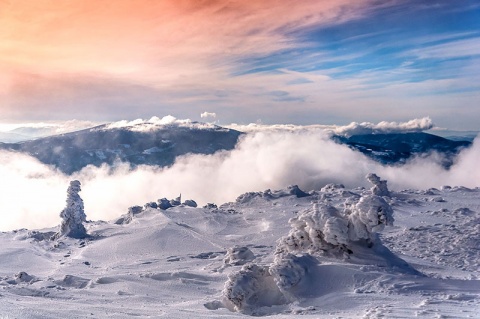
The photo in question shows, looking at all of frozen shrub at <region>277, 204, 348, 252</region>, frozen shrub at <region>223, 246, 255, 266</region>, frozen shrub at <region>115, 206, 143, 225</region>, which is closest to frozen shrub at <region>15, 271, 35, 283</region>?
frozen shrub at <region>223, 246, 255, 266</region>

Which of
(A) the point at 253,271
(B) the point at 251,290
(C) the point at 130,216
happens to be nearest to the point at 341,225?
(A) the point at 253,271

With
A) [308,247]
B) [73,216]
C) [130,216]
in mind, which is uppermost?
[73,216]

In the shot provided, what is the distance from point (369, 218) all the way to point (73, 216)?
103 ft

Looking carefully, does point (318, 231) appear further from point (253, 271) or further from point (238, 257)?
point (238, 257)

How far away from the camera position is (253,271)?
55.5 ft

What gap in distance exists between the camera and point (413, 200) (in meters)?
43.2

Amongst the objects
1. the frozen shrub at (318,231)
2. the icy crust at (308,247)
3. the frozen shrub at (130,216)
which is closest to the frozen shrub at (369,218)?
the icy crust at (308,247)

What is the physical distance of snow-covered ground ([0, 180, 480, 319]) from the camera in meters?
14.2

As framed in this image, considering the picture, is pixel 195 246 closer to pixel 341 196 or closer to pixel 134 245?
pixel 134 245

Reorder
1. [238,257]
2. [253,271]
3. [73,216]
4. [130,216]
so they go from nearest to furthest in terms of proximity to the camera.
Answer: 1. [253,271]
2. [238,257]
3. [73,216]
4. [130,216]

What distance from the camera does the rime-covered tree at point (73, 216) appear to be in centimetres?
4050

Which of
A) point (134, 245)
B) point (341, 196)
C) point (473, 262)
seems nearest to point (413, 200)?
point (341, 196)

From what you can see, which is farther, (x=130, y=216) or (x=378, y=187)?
(x=130, y=216)

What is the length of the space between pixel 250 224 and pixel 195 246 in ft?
29.3
